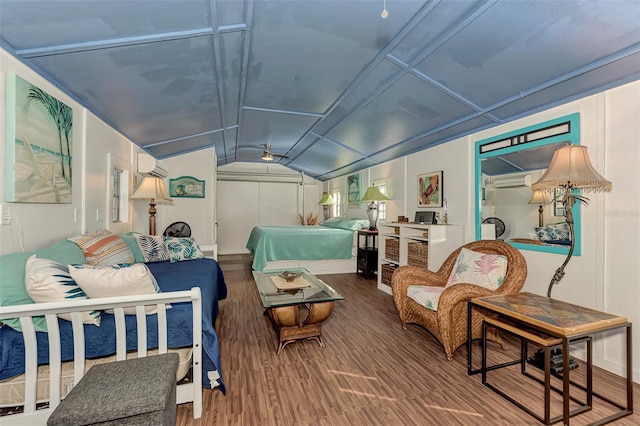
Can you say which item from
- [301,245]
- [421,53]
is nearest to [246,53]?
[421,53]

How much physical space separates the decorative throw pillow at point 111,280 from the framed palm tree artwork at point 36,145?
77 centimetres

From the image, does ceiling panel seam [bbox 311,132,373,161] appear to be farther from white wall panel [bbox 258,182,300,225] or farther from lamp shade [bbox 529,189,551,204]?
white wall panel [bbox 258,182,300,225]

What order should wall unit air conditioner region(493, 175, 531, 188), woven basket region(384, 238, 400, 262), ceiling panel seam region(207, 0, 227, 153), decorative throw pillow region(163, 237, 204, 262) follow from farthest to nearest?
woven basket region(384, 238, 400, 262), decorative throw pillow region(163, 237, 204, 262), wall unit air conditioner region(493, 175, 531, 188), ceiling panel seam region(207, 0, 227, 153)

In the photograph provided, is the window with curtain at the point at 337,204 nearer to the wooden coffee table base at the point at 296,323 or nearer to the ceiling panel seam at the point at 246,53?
the ceiling panel seam at the point at 246,53

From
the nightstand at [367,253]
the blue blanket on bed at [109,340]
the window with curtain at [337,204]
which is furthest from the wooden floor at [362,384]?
the window with curtain at [337,204]

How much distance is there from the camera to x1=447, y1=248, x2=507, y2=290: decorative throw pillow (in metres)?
2.38

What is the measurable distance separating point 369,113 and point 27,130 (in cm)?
301

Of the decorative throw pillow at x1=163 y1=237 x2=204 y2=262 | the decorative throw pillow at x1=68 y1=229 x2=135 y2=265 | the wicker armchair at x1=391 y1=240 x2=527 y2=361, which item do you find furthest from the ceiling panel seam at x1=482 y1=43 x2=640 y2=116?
the decorative throw pillow at x1=68 y1=229 x2=135 y2=265

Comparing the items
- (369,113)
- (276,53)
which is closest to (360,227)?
(369,113)

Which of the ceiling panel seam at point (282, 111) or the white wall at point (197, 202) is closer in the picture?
the ceiling panel seam at point (282, 111)

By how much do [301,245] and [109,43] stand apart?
3.64m

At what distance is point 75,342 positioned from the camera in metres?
1.37

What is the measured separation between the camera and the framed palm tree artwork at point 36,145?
1664 mm

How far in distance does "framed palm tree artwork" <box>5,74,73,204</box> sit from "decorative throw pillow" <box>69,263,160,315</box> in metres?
0.77
